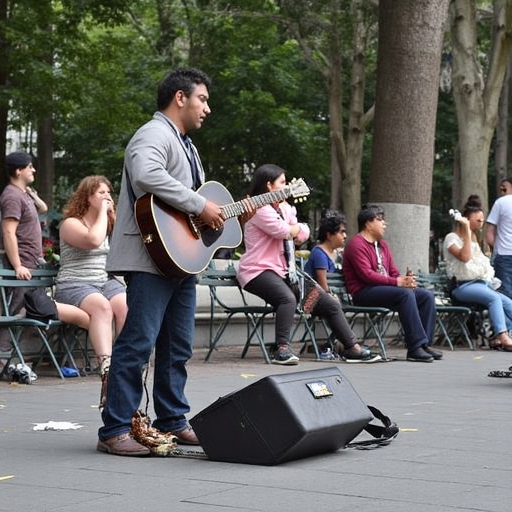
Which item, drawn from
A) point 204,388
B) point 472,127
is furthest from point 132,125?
point 204,388

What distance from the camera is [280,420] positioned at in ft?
21.2

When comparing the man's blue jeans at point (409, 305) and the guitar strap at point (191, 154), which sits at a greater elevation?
the guitar strap at point (191, 154)

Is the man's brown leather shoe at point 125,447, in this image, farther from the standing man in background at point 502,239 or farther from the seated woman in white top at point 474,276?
the standing man in background at point 502,239

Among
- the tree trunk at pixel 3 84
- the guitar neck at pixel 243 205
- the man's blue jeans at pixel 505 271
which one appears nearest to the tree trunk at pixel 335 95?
the tree trunk at pixel 3 84

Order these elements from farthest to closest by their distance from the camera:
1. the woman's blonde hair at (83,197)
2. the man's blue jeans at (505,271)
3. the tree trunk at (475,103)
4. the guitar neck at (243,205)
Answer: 1. the tree trunk at (475,103)
2. the man's blue jeans at (505,271)
3. the woman's blonde hair at (83,197)
4. the guitar neck at (243,205)

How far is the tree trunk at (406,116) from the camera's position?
1655cm

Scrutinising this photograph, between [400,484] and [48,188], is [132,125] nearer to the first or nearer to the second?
[48,188]

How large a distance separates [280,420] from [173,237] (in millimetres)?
1180

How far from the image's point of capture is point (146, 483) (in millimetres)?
6047

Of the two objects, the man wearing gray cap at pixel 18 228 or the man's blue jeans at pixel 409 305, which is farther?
the man's blue jeans at pixel 409 305

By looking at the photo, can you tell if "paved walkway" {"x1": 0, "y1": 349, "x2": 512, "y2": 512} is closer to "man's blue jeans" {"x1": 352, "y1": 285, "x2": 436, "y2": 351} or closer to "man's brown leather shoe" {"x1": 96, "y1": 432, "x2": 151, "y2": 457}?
"man's brown leather shoe" {"x1": 96, "y1": 432, "x2": 151, "y2": 457}

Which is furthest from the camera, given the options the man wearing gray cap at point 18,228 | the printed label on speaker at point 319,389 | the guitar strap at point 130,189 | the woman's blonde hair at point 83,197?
the man wearing gray cap at point 18,228

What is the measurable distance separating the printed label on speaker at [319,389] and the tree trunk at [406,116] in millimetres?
9929

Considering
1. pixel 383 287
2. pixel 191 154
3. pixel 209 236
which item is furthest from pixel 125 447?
pixel 383 287
